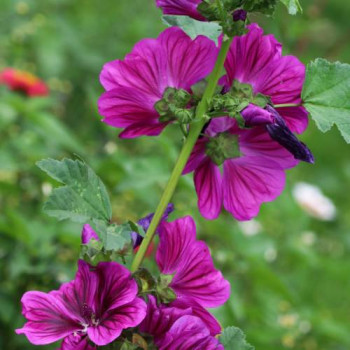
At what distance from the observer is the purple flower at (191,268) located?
2.44 feet

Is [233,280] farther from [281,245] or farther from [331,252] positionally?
[331,252]

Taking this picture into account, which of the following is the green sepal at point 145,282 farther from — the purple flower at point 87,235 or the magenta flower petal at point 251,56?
the magenta flower petal at point 251,56

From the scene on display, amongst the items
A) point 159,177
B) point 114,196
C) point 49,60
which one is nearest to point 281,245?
point 114,196

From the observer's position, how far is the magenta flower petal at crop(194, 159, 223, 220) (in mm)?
789

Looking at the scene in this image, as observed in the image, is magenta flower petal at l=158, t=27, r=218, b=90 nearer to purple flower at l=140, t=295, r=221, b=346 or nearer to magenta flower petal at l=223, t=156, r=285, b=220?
magenta flower petal at l=223, t=156, r=285, b=220

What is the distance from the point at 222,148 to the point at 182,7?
0.15m

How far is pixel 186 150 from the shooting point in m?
0.72

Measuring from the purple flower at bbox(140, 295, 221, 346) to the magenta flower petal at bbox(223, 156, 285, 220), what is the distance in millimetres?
109

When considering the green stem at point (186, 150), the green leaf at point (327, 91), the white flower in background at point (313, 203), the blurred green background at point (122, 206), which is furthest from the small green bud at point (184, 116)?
the white flower in background at point (313, 203)

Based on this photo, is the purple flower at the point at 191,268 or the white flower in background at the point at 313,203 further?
the white flower in background at the point at 313,203

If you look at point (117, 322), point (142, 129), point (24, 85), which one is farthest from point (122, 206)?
point (117, 322)

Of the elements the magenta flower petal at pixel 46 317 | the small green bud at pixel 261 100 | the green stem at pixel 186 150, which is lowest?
the magenta flower petal at pixel 46 317

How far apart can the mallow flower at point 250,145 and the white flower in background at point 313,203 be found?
2.28 m

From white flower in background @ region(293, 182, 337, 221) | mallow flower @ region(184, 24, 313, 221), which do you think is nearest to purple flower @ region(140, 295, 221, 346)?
mallow flower @ region(184, 24, 313, 221)
